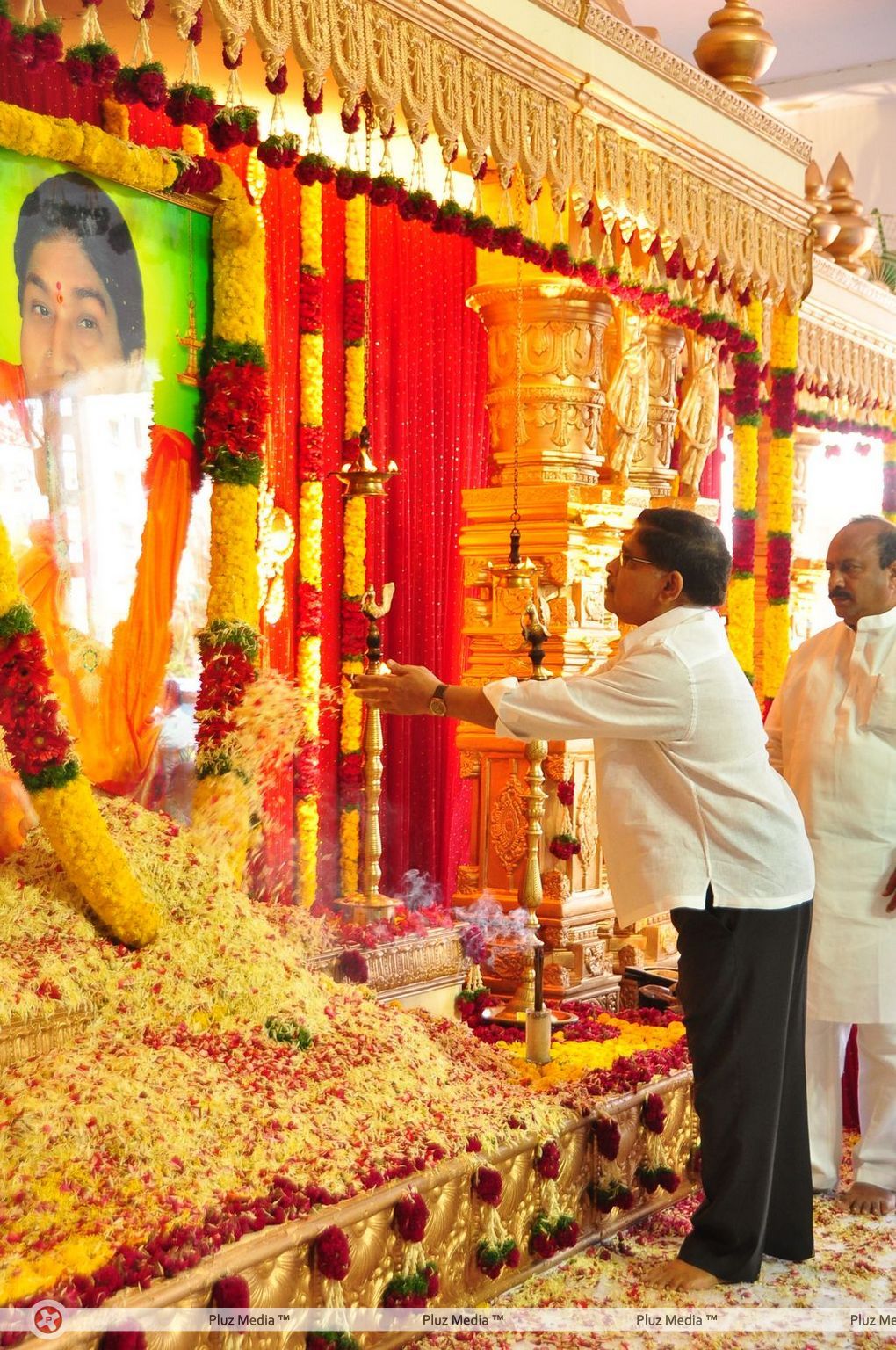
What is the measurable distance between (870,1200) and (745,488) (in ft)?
14.9

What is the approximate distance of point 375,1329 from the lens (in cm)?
290

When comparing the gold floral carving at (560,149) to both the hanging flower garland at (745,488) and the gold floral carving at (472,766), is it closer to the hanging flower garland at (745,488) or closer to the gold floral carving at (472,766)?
the hanging flower garland at (745,488)

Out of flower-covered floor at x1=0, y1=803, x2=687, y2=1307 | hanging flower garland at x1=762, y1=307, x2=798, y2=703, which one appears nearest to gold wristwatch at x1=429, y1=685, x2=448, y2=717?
flower-covered floor at x1=0, y1=803, x2=687, y2=1307

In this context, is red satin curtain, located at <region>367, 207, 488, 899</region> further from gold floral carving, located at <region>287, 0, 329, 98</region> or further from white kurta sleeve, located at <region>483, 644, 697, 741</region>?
white kurta sleeve, located at <region>483, 644, 697, 741</region>

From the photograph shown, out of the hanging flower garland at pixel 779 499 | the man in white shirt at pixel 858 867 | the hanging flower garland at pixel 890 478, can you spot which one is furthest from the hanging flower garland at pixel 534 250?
the hanging flower garland at pixel 890 478

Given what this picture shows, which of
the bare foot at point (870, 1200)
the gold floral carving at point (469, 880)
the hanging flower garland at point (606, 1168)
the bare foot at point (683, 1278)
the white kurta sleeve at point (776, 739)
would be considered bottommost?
the bare foot at point (870, 1200)

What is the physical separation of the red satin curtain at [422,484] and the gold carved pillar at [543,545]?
60cm

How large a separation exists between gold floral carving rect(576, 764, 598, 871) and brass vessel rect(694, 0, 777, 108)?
3082 millimetres

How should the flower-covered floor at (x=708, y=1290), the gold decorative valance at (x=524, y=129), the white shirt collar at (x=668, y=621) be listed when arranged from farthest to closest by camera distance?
the gold decorative valance at (x=524, y=129) → the white shirt collar at (x=668, y=621) → the flower-covered floor at (x=708, y=1290)

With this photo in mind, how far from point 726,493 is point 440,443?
359 cm

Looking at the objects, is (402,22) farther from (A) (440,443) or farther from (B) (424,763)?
(B) (424,763)

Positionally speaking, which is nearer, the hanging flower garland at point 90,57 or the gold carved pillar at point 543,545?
the hanging flower garland at point 90,57

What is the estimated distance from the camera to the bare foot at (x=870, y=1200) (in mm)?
3859

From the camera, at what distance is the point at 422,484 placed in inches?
284
